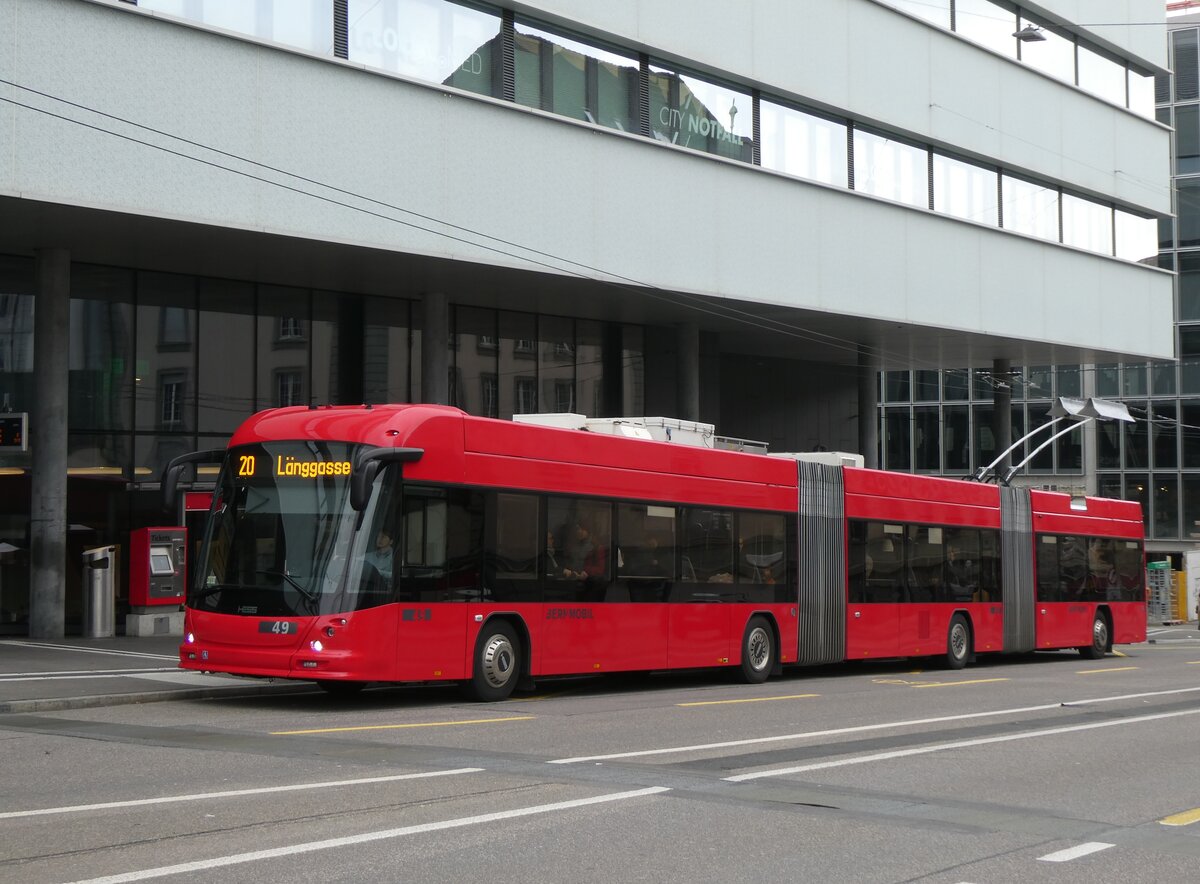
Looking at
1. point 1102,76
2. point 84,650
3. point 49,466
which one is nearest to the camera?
point 84,650

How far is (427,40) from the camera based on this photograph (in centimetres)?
2597

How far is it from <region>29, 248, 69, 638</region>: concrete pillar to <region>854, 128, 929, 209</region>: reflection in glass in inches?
750

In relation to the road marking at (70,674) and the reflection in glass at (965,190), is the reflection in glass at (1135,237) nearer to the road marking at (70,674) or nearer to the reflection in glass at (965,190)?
the reflection in glass at (965,190)

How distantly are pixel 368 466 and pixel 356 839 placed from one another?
682cm

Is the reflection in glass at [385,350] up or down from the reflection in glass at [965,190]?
down

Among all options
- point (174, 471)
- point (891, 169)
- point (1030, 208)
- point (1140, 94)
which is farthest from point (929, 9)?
point (174, 471)

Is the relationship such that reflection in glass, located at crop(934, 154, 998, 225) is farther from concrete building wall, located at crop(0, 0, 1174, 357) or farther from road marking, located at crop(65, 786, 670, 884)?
road marking, located at crop(65, 786, 670, 884)

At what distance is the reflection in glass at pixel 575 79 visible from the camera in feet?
90.9

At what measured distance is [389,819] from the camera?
328 inches

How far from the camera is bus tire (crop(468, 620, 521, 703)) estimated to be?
16.1m

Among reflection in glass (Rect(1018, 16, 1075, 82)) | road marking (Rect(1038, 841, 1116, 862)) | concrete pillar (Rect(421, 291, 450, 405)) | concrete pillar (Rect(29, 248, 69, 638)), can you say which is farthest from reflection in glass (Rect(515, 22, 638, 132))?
road marking (Rect(1038, 841, 1116, 862))

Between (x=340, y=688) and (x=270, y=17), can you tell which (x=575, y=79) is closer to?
(x=270, y=17)

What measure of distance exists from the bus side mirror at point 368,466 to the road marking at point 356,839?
5186 mm

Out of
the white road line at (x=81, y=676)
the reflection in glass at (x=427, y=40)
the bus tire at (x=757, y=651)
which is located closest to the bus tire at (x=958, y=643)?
the bus tire at (x=757, y=651)
